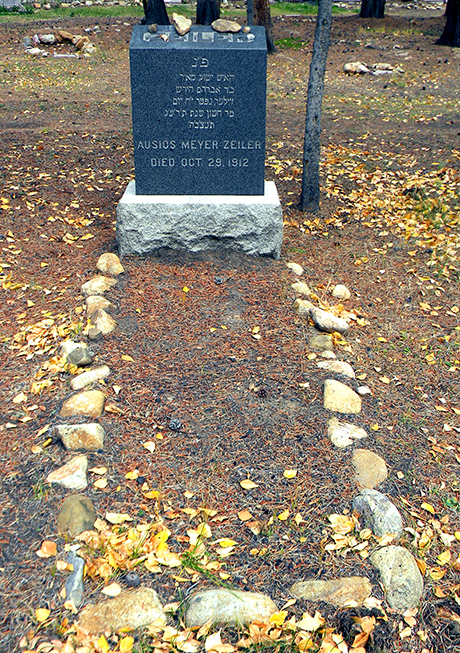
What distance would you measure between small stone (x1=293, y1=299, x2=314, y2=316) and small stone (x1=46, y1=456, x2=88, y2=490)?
2139 millimetres

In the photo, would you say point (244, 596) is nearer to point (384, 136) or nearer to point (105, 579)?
point (105, 579)

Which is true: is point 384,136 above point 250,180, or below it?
below

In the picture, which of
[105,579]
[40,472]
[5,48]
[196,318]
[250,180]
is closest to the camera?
[105,579]

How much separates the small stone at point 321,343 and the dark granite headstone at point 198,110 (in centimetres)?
169

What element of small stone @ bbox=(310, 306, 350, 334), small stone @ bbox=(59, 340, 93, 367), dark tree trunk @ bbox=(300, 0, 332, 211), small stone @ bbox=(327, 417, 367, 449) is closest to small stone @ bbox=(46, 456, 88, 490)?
small stone @ bbox=(59, 340, 93, 367)

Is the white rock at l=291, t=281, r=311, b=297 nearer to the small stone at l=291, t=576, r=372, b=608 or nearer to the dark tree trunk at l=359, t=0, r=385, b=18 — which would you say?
the small stone at l=291, t=576, r=372, b=608

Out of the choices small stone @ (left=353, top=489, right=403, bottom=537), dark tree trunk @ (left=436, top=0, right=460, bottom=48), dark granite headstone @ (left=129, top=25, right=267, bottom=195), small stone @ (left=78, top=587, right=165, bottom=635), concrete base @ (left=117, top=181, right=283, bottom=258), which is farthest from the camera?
dark tree trunk @ (left=436, top=0, right=460, bottom=48)

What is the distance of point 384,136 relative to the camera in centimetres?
941

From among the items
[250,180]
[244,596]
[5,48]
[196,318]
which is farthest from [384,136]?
[5,48]

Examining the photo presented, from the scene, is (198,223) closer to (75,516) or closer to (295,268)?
(295,268)

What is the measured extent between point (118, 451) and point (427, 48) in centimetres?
1642

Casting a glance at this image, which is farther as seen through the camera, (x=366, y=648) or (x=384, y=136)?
(x=384, y=136)

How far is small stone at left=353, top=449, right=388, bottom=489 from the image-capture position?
3162 mm

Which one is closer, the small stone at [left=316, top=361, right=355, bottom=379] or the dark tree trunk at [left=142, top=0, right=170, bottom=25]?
the small stone at [left=316, top=361, right=355, bottom=379]
